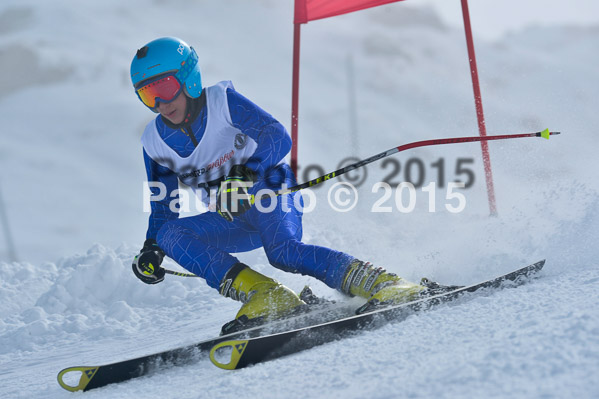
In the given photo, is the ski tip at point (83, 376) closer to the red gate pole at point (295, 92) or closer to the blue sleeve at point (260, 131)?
the blue sleeve at point (260, 131)

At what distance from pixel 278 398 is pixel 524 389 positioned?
0.67 metres

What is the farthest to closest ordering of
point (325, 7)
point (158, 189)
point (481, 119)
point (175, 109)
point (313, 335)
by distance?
point (325, 7)
point (481, 119)
point (158, 189)
point (175, 109)
point (313, 335)

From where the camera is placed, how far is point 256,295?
8.57ft

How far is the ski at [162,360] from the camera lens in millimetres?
2236

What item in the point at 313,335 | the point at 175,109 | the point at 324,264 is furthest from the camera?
the point at 175,109

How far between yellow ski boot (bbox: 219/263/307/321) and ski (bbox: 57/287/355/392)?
0.19 ft

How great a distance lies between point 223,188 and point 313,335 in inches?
32.9

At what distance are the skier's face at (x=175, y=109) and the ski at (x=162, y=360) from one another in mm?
1163

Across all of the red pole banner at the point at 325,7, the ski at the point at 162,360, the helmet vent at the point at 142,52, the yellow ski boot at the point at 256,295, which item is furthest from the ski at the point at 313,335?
the red pole banner at the point at 325,7

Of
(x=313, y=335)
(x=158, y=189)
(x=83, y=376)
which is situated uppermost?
(x=158, y=189)

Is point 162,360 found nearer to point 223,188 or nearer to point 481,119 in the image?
point 223,188

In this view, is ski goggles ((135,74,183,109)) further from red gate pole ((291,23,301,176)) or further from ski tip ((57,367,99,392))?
red gate pole ((291,23,301,176))

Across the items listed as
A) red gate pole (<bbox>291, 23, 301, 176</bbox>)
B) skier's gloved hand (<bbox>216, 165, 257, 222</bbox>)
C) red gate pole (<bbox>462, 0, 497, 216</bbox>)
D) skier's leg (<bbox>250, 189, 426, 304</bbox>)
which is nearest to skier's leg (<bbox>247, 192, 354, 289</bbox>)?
skier's leg (<bbox>250, 189, 426, 304</bbox>)

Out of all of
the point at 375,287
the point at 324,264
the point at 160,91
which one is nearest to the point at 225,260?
the point at 324,264
